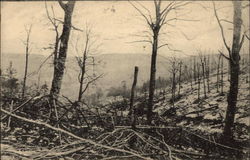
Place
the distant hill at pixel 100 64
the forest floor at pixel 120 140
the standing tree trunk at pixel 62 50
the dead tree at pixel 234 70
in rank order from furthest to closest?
the distant hill at pixel 100 64, the standing tree trunk at pixel 62 50, the dead tree at pixel 234 70, the forest floor at pixel 120 140

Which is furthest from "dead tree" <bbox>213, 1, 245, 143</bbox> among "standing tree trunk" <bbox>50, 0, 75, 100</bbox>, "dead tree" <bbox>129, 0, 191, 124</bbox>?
"standing tree trunk" <bbox>50, 0, 75, 100</bbox>

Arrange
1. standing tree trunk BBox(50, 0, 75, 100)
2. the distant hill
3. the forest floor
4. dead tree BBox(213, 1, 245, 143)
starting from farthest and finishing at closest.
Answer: the distant hill, standing tree trunk BBox(50, 0, 75, 100), dead tree BBox(213, 1, 245, 143), the forest floor

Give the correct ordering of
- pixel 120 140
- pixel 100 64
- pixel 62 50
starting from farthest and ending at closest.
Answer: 1. pixel 100 64
2. pixel 62 50
3. pixel 120 140

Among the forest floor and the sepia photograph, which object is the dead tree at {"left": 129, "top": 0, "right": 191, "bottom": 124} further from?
the forest floor

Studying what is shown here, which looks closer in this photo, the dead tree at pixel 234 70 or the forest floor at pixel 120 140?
the forest floor at pixel 120 140

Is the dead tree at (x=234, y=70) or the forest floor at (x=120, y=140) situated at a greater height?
the dead tree at (x=234, y=70)

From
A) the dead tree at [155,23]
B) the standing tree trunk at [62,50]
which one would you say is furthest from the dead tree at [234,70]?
the standing tree trunk at [62,50]

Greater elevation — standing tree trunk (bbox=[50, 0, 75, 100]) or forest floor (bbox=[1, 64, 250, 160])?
standing tree trunk (bbox=[50, 0, 75, 100])

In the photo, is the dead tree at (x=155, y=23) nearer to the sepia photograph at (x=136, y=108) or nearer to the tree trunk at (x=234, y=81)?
the sepia photograph at (x=136, y=108)

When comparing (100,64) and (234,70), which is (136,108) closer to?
(234,70)

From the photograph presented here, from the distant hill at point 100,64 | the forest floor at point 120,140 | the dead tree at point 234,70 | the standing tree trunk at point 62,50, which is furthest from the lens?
the distant hill at point 100,64

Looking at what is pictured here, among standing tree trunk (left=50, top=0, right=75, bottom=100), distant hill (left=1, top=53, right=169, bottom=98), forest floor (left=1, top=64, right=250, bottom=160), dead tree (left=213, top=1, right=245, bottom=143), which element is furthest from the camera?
distant hill (left=1, top=53, right=169, bottom=98)

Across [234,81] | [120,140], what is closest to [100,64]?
[234,81]

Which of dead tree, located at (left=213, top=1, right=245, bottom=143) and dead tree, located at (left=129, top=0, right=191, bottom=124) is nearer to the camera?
dead tree, located at (left=213, top=1, right=245, bottom=143)
